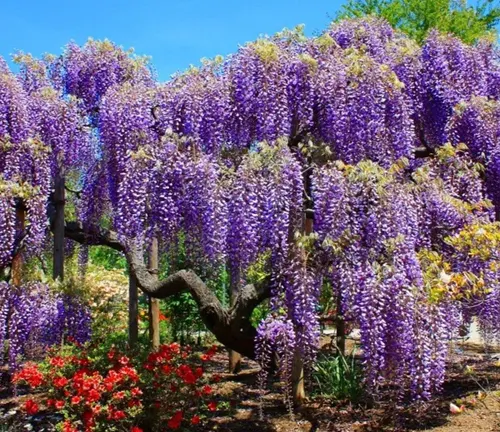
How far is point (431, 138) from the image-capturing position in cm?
767

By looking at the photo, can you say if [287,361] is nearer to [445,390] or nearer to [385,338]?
[385,338]

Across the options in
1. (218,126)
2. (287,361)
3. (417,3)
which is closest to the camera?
(287,361)

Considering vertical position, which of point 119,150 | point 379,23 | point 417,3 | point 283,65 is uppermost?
point 417,3

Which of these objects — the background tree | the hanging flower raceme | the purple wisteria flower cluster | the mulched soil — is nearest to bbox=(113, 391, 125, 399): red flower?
the mulched soil

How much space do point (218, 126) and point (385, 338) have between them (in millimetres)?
2487

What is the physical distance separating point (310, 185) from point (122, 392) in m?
2.67

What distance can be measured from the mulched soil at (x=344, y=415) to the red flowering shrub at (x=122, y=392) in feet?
1.47

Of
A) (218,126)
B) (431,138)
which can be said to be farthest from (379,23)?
(218,126)

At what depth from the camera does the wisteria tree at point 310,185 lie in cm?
540

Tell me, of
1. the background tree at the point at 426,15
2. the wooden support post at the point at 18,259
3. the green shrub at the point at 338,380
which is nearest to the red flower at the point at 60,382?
the wooden support post at the point at 18,259

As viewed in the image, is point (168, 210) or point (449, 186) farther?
point (449, 186)

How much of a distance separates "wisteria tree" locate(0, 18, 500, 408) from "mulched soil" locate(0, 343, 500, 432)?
0.29 meters

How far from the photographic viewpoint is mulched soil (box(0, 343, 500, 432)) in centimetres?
597

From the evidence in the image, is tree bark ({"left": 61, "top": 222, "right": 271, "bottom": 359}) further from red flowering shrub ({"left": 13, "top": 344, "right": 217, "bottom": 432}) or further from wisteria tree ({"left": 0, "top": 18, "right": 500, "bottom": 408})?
red flowering shrub ({"left": 13, "top": 344, "right": 217, "bottom": 432})
